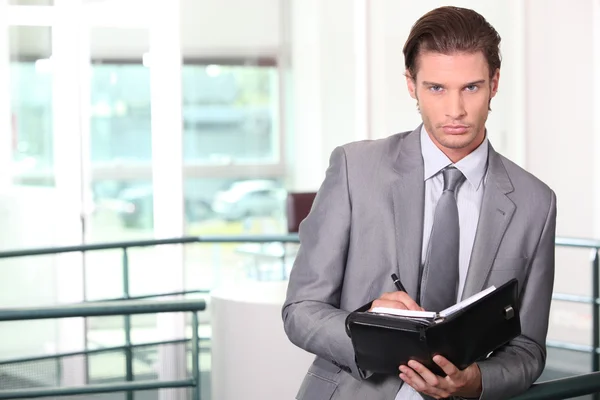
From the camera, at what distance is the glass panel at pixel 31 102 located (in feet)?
17.8

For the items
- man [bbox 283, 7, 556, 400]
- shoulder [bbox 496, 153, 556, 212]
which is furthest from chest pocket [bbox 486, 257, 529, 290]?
shoulder [bbox 496, 153, 556, 212]

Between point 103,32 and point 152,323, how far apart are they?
5.97ft

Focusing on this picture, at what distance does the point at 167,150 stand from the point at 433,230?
166 inches

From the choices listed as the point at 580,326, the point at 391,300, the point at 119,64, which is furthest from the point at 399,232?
the point at 580,326

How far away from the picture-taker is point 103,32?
18.2 feet

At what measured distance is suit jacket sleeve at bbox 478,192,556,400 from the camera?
1.72 m

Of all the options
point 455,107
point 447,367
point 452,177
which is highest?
point 455,107

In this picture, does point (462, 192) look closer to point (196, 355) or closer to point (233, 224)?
point (196, 355)

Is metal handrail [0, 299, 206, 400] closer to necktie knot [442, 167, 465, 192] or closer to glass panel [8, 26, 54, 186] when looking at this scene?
necktie knot [442, 167, 465, 192]

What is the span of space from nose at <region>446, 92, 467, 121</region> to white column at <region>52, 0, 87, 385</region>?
13.5ft

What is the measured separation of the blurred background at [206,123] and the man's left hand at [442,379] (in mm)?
3594

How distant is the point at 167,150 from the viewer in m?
5.79

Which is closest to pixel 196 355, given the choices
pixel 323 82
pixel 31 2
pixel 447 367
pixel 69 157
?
pixel 447 367

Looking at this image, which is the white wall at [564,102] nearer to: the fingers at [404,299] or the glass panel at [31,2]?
the glass panel at [31,2]
